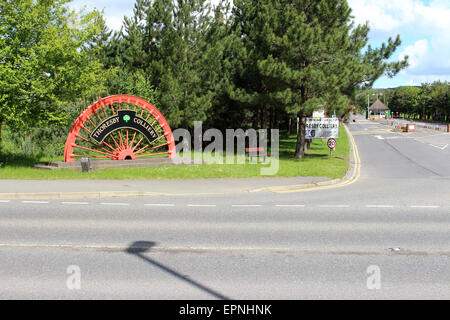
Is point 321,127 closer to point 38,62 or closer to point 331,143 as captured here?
point 331,143

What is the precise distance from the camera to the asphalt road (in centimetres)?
546

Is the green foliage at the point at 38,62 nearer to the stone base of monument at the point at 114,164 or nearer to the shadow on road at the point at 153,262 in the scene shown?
the stone base of monument at the point at 114,164

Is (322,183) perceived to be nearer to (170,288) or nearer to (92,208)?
(92,208)

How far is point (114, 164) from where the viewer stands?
18.7 metres

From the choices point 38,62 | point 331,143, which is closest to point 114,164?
point 38,62

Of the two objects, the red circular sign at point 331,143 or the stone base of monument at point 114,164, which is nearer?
the stone base of monument at point 114,164

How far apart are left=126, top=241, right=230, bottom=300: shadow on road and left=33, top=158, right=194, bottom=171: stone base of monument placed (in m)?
11.0

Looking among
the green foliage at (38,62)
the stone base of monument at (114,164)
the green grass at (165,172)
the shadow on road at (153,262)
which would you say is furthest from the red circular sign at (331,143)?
the shadow on road at (153,262)

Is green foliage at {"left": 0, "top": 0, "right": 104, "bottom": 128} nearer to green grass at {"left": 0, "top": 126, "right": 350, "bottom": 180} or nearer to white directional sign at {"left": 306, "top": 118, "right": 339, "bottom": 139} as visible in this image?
green grass at {"left": 0, "top": 126, "right": 350, "bottom": 180}

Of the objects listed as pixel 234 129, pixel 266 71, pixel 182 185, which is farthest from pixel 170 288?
pixel 234 129

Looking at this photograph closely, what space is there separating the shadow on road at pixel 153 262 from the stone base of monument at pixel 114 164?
11024 millimetres

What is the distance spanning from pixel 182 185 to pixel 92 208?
436 cm

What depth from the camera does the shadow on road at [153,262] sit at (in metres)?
5.34

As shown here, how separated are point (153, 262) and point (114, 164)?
12.8m
